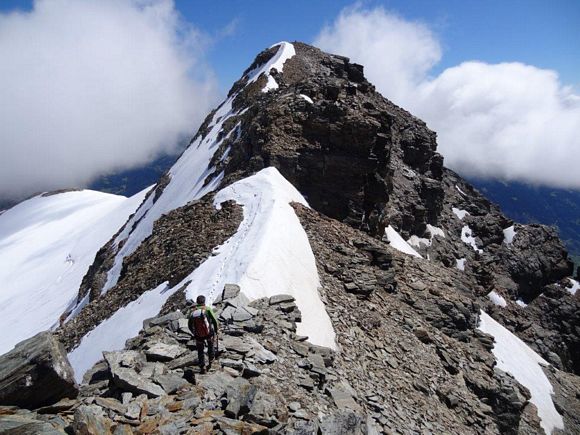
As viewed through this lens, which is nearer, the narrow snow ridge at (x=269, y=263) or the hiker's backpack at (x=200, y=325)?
the hiker's backpack at (x=200, y=325)

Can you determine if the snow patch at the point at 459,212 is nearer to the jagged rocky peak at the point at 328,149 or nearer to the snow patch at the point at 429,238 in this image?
the snow patch at the point at 429,238

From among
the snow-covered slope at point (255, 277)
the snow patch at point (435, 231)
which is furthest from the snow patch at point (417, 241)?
the snow-covered slope at point (255, 277)

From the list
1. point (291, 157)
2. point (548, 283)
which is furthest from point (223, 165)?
point (548, 283)

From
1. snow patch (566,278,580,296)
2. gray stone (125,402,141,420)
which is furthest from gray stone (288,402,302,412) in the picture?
snow patch (566,278,580,296)

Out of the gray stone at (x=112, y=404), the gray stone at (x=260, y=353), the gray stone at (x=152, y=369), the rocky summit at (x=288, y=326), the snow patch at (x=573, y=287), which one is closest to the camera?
the gray stone at (x=112, y=404)

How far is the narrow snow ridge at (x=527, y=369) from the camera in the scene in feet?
101

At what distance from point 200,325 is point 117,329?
442 inches

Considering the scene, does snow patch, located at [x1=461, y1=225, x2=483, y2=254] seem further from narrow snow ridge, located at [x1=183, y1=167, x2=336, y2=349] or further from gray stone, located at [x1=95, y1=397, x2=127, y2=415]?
gray stone, located at [x1=95, y1=397, x2=127, y2=415]

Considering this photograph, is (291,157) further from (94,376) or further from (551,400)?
(551,400)

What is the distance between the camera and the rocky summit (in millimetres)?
9805

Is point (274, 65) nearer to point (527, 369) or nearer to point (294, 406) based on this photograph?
point (527, 369)

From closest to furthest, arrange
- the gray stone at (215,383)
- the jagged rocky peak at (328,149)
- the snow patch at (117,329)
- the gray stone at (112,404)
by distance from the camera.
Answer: the gray stone at (112,404), the gray stone at (215,383), the snow patch at (117,329), the jagged rocky peak at (328,149)

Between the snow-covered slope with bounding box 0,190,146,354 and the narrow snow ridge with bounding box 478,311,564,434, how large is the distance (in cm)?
4451

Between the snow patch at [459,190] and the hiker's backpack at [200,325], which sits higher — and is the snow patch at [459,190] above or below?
above
